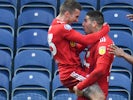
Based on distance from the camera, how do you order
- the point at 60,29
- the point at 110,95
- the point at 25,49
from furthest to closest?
the point at 25,49
the point at 110,95
the point at 60,29

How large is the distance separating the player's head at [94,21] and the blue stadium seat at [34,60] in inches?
78.8

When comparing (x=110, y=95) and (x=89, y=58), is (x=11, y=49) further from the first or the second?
(x=89, y=58)

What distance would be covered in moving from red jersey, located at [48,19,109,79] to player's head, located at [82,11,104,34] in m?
0.08

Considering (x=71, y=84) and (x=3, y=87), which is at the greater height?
(x=3, y=87)

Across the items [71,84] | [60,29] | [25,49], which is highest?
[25,49]

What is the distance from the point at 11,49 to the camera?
10555 mm

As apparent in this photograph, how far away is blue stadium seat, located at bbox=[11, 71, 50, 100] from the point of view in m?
10.0

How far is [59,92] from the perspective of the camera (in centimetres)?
998

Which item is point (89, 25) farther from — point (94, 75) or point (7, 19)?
point (7, 19)

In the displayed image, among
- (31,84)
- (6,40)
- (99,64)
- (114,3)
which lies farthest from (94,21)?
(114,3)

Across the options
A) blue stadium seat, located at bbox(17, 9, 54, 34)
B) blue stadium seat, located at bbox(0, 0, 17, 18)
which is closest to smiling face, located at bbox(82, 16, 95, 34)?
blue stadium seat, located at bbox(17, 9, 54, 34)

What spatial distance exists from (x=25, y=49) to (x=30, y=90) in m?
0.73

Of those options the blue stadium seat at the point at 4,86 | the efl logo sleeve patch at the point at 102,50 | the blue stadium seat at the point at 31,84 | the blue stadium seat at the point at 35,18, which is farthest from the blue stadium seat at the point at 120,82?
the efl logo sleeve patch at the point at 102,50

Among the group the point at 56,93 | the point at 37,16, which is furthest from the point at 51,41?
the point at 37,16
